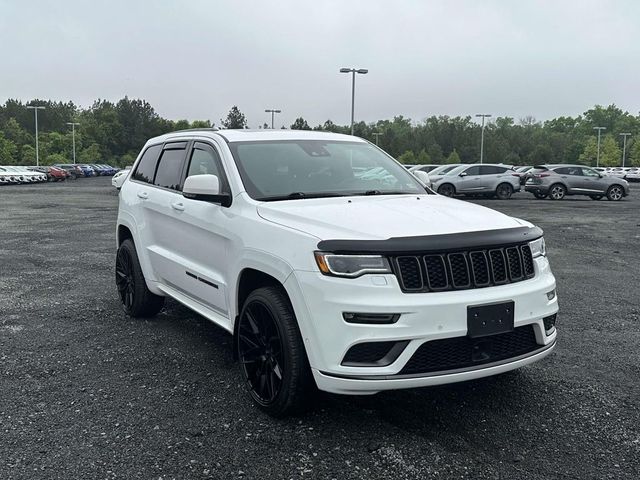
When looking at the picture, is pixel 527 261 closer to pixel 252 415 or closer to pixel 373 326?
pixel 373 326

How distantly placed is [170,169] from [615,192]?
2700cm

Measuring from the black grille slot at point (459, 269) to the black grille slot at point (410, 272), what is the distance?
0.65ft

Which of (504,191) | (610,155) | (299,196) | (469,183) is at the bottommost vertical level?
(504,191)

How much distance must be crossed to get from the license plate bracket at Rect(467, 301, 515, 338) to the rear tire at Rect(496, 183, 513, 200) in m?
24.8

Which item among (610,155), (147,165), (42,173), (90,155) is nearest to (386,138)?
(610,155)

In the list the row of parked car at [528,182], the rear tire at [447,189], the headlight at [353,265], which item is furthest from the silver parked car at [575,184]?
the headlight at [353,265]

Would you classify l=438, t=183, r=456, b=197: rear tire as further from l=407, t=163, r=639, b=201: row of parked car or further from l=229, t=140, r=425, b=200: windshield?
l=229, t=140, r=425, b=200: windshield

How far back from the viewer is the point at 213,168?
191 inches

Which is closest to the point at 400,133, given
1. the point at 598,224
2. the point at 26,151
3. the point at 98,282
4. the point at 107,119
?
the point at 107,119

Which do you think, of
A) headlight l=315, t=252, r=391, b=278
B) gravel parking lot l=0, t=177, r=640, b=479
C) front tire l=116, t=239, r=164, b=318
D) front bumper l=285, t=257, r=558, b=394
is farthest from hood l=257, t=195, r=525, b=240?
front tire l=116, t=239, r=164, b=318

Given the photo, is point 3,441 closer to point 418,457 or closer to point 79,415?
point 79,415

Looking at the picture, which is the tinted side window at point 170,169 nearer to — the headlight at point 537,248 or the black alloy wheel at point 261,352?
the black alloy wheel at point 261,352

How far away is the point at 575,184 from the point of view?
92.4 ft

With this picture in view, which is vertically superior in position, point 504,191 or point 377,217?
point 377,217
